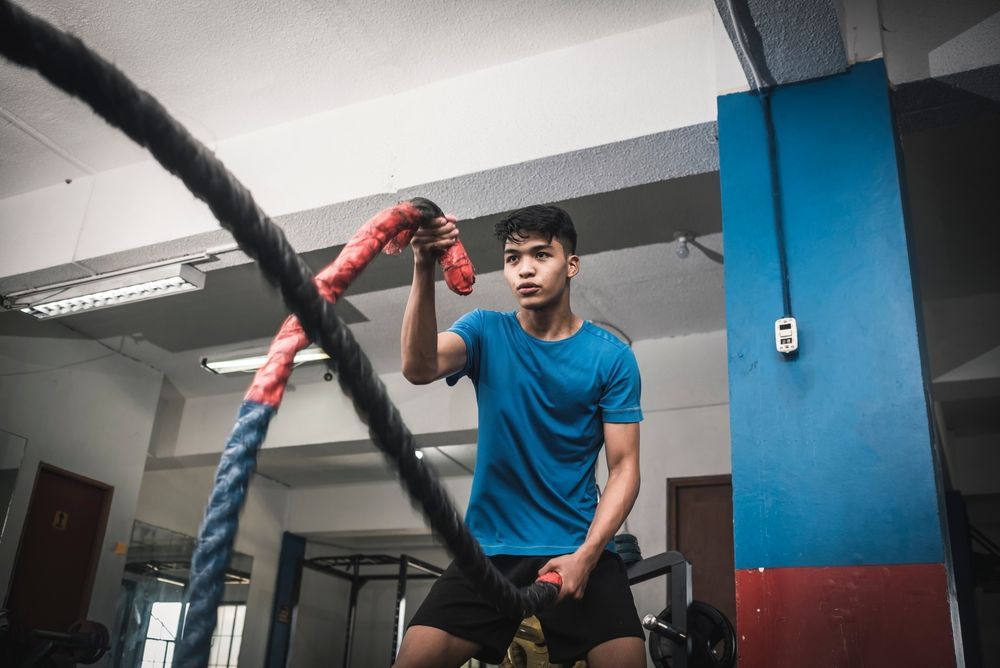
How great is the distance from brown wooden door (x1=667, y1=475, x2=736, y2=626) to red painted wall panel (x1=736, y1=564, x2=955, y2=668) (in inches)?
130

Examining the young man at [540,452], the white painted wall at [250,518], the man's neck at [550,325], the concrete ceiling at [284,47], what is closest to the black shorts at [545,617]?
the young man at [540,452]

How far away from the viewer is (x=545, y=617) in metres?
1.81

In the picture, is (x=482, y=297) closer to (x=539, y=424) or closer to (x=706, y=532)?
(x=706, y=532)

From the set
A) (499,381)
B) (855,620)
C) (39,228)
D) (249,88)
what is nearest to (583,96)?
(249,88)

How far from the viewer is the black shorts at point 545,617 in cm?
179

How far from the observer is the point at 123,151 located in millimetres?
4703

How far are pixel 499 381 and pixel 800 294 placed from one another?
4.34 ft

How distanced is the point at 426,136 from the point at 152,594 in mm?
6475

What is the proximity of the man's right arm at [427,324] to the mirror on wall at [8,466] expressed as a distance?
4.98m

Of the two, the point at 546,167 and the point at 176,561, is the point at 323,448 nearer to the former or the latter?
the point at 176,561

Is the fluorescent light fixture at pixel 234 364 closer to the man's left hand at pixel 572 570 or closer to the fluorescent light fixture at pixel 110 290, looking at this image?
the fluorescent light fixture at pixel 110 290

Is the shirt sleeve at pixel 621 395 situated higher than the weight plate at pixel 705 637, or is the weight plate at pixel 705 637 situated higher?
the shirt sleeve at pixel 621 395

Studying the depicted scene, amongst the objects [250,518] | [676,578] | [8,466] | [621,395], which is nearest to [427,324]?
[621,395]

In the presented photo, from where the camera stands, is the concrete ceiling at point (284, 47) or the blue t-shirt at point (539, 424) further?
the concrete ceiling at point (284, 47)
